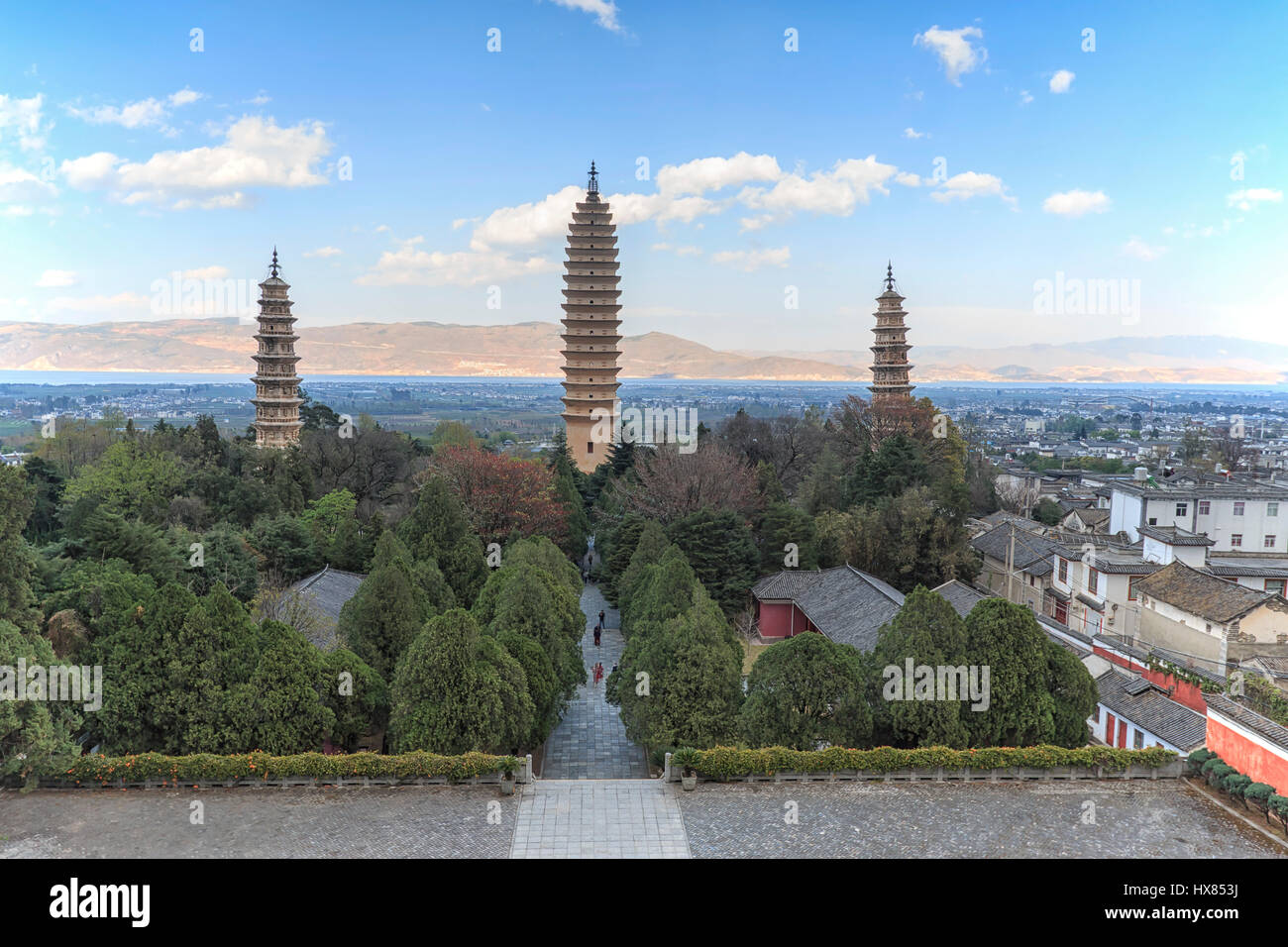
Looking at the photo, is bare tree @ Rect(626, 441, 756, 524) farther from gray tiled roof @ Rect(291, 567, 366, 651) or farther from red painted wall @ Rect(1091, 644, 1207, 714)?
red painted wall @ Rect(1091, 644, 1207, 714)

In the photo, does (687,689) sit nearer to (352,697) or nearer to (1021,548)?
(352,697)

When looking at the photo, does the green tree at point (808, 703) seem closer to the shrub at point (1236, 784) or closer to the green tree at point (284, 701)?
the shrub at point (1236, 784)

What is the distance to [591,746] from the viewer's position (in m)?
16.3

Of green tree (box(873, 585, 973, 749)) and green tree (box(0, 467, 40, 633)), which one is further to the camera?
green tree (box(0, 467, 40, 633))

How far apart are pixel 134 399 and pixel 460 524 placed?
109m

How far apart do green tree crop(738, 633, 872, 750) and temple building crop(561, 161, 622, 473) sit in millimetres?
30974

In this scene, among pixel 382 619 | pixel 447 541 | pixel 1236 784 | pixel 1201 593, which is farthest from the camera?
pixel 447 541

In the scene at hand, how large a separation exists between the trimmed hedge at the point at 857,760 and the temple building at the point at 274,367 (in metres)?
27.8

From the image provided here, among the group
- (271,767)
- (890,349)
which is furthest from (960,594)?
(890,349)

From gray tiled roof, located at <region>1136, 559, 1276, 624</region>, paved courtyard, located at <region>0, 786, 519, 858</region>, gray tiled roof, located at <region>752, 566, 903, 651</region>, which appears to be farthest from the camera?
gray tiled roof, located at <region>752, 566, 903, 651</region>

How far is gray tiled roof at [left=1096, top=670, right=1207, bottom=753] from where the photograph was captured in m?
14.6

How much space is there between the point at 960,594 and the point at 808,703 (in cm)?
998

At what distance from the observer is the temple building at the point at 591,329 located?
44781 millimetres

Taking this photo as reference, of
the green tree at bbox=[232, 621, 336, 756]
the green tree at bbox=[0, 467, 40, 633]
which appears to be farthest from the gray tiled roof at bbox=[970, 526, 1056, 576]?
the green tree at bbox=[0, 467, 40, 633]
